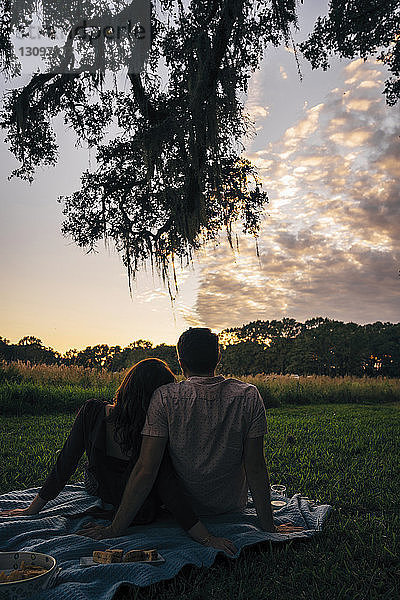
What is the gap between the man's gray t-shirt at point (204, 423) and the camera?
3131 millimetres

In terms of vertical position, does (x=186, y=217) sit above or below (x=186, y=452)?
above

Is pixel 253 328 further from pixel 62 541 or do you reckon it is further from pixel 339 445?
pixel 62 541

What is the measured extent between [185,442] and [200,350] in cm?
60

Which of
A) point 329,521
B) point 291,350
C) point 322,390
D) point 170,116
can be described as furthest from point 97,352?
point 329,521

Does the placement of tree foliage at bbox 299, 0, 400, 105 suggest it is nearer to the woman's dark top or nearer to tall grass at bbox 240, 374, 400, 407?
the woman's dark top

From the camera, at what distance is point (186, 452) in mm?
3180

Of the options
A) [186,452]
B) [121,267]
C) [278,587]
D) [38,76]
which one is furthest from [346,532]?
[38,76]

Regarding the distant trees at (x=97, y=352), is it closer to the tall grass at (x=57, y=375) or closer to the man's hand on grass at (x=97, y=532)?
the tall grass at (x=57, y=375)

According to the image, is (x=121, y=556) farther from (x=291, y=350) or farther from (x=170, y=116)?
(x=291, y=350)

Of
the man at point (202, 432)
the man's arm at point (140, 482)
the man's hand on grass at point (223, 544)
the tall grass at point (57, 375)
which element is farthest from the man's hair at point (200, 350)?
the tall grass at point (57, 375)

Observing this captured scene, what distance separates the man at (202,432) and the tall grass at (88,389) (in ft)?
28.2

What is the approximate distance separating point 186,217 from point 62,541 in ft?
17.7

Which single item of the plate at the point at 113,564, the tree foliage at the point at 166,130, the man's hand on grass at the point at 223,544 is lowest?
the man's hand on grass at the point at 223,544

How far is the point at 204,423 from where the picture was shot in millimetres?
3162
